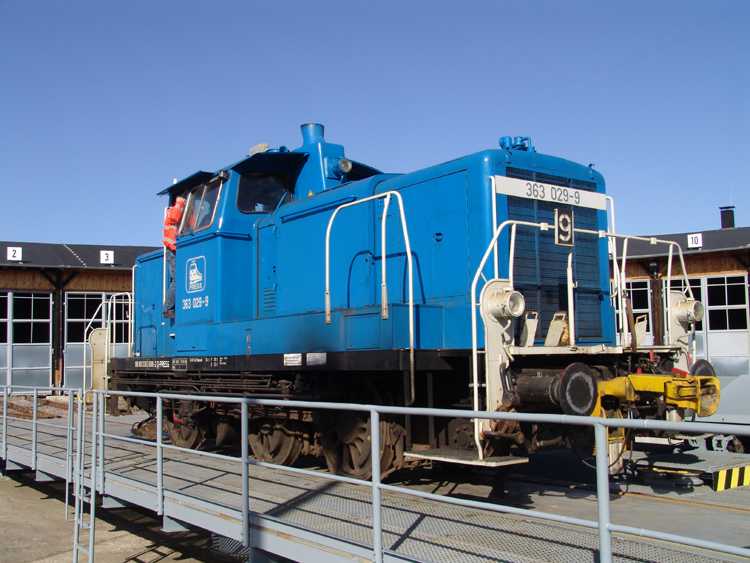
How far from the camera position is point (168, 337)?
31.4 feet

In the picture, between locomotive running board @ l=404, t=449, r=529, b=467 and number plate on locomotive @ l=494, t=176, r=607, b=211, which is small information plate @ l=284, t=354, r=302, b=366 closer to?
locomotive running board @ l=404, t=449, r=529, b=467

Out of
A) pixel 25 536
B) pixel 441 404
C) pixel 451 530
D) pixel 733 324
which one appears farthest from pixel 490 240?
pixel 733 324

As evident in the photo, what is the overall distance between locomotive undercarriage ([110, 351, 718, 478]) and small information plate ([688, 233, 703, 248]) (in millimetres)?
12230

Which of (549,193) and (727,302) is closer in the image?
(549,193)

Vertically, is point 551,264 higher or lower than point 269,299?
higher

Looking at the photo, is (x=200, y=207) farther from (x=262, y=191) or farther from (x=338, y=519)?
(x=338, y=519)

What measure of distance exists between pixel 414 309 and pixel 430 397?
787 millimetres

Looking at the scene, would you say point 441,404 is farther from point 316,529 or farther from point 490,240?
point 316,529

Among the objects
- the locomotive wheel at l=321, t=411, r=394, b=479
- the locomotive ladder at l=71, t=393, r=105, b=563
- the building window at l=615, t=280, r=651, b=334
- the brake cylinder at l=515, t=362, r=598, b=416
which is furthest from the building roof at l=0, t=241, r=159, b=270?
the brake cylinder at l=515, t=362, r=598, b=416

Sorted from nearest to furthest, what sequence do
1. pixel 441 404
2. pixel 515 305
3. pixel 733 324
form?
pixel 515 305, pixel 441 404, pixel 733 324

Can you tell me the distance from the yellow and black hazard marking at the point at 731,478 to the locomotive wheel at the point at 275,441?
14.5 feet

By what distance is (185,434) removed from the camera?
8930 millimetres

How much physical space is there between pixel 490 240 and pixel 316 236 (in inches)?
88.2

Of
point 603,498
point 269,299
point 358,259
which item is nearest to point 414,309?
point 358,259
